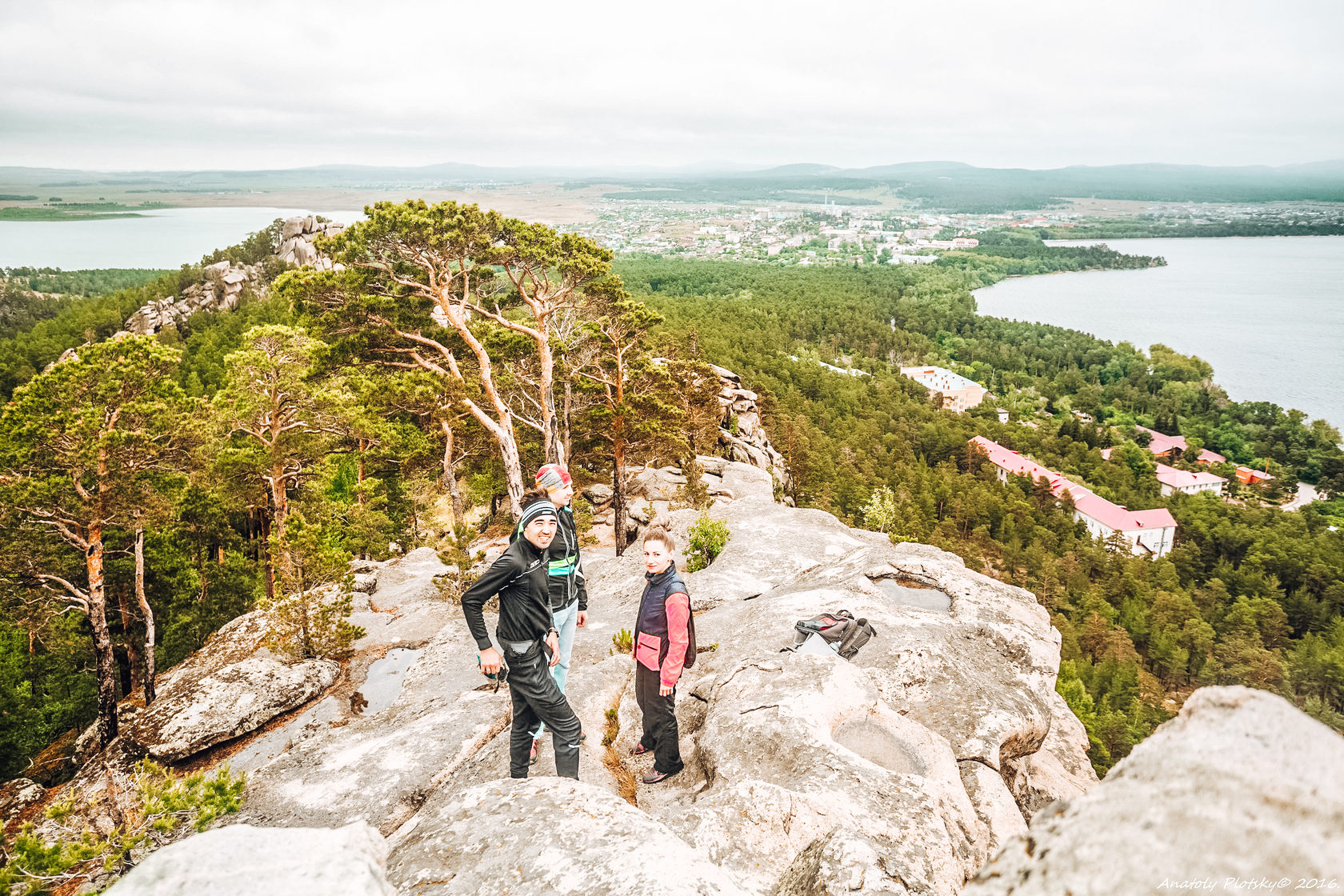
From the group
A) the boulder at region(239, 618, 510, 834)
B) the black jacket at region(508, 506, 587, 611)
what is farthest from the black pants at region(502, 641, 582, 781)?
the boulder at region(239, 618, 510, 834)

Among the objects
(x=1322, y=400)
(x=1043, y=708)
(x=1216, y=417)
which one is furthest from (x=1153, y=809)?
(x=1322, y=400)

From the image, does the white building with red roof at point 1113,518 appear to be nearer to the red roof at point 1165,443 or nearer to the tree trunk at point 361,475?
the red roof at point 1165,443

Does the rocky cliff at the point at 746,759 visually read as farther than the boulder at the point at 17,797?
No

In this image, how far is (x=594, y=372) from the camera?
61.4ft

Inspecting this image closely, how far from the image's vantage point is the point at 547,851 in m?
3.24

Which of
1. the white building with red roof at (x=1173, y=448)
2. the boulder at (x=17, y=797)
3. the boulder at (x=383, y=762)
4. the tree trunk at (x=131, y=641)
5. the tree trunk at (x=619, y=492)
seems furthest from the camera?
the white building with red roof at (x=1173, y=448)

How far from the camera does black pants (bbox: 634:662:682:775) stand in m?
5.41

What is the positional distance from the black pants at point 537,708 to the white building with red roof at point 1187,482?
88857 mm

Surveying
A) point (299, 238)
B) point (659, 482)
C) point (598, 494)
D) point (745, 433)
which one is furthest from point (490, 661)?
point (299, 238)

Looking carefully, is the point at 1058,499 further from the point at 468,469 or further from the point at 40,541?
the point at 40,541

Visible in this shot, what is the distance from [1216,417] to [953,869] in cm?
11823

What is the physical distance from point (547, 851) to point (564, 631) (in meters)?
2.61

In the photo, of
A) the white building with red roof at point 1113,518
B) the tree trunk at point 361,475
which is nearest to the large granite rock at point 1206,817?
the tree trunk at point 361,475

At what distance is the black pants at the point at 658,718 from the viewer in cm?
541
